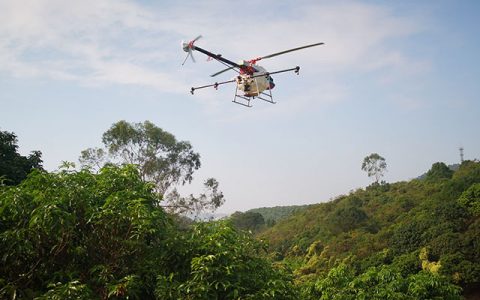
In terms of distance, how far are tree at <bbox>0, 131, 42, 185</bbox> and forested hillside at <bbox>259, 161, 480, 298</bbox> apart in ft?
34.5

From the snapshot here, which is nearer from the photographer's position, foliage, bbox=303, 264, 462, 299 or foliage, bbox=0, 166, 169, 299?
foliage, bbox=0, 166, 169, 299

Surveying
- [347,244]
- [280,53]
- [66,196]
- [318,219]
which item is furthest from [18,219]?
[318,219]

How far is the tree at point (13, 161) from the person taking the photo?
13.8 meters

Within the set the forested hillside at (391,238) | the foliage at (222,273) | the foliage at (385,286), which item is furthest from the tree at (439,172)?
the foliage at (222,273)

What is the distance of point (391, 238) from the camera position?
3119cm

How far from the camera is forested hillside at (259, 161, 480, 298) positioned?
14.3 metres

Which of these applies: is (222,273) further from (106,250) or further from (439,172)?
(439,172)

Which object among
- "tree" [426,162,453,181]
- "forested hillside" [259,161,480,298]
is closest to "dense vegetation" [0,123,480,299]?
"forested hillside" [259,161,480,298]

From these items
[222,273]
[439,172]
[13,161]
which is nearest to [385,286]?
[222,273]

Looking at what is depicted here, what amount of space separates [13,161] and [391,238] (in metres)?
25.9

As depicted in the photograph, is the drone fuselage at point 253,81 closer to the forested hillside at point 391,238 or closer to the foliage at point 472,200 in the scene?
the forested hillside at point 391,238

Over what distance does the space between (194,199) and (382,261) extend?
44.4ft

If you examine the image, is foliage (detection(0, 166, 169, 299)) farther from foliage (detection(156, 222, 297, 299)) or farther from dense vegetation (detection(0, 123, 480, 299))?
foliage (detection(156, 222, 297, 299))

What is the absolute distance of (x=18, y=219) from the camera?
5246 millimetres
